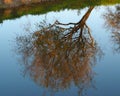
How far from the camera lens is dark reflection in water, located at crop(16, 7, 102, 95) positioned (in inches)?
768

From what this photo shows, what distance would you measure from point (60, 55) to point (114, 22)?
1071 cm

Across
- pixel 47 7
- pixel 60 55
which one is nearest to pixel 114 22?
pixel 47 7

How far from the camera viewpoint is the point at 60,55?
897 inches

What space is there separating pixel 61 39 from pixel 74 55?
3.21 metres

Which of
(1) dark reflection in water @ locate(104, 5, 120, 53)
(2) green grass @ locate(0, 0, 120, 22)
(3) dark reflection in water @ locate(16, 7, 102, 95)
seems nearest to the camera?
(3) dark reflection in water @ locate(16, 7, 102, 95)

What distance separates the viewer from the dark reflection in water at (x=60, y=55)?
19500 mm

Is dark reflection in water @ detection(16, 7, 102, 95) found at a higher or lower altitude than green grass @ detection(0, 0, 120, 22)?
lower

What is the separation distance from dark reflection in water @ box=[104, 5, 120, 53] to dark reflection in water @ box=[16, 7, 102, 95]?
181 centimetres

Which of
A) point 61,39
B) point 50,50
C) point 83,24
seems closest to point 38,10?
point 83,24

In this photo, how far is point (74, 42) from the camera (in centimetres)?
2562

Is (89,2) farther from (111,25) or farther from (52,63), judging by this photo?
(52,63)

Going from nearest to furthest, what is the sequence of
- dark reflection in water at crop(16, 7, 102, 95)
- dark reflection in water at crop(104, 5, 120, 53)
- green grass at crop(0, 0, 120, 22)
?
dark reflection in water at crop(16, 7, 102, 95), dark reflection in water at crop(104, 5, 120, 53), green grass at crop(0, 0, 120, 22)

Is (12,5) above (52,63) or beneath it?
above

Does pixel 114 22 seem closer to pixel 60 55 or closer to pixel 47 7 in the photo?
pixel 47 7
